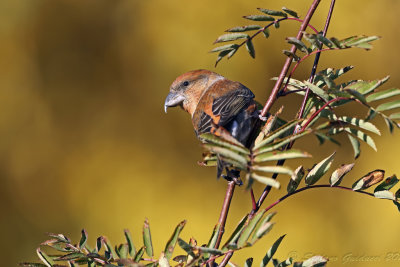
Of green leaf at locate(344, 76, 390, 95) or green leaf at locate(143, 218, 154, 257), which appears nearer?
green leaf at locate(344, 76, 390, 95)

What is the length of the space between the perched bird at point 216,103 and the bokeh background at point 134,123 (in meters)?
1.42

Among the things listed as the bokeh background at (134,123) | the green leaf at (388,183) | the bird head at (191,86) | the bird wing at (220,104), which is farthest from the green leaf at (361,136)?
the bokeh background at (134,123)

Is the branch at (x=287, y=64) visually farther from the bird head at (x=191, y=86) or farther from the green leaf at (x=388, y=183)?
the bird head at (x=191, y=86)

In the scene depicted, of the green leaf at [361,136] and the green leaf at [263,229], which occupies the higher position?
the green leaf at [361,136]

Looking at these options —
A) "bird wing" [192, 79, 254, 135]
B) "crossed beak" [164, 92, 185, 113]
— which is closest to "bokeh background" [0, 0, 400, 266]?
"crossed beak" [164, 92, 185, 113]

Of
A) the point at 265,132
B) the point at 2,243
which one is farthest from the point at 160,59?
the point at 265,132

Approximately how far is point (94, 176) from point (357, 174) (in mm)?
1919

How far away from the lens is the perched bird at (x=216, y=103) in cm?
194

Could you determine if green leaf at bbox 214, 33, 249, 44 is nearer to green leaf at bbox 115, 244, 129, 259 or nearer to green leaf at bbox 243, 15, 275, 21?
green leaf at bbox 243, 15, 275, 21

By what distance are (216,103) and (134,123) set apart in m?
1.89

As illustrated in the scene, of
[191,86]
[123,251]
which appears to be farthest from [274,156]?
[191,86]

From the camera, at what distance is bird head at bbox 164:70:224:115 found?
242 centimetres

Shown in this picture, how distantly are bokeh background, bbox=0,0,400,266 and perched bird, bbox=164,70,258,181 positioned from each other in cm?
142

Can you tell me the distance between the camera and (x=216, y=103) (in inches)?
85.5
